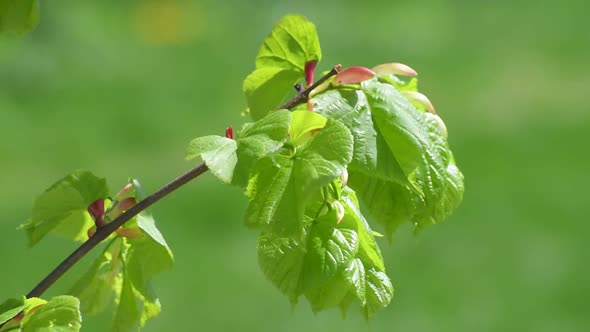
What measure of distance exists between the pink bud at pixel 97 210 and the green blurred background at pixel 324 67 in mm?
3056

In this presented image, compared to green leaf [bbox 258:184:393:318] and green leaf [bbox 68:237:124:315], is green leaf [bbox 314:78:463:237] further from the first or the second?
green leaf [bbox 68:237:124:315]

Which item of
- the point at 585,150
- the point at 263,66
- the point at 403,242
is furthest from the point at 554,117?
the point at 263,66

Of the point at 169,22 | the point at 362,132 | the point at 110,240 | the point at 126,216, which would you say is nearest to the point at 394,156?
the point at 362,132

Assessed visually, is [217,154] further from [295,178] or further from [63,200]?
[63,200]

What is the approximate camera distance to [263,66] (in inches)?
46.5

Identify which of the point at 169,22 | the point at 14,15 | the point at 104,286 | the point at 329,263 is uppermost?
the point at 14,15

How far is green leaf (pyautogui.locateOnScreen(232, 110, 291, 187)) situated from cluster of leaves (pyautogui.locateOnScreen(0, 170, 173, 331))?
0.15 meters

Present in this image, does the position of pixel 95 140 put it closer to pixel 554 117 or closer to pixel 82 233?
pixel 554 117

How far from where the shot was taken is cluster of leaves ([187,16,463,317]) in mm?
917

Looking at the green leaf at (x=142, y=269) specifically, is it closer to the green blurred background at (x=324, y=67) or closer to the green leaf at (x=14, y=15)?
the green leaf at (x=14, y=15)

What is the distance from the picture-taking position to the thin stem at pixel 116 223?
102 centimetres

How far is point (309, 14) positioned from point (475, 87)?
3.37 feet

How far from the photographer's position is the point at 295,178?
92cm

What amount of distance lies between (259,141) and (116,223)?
191 mm
